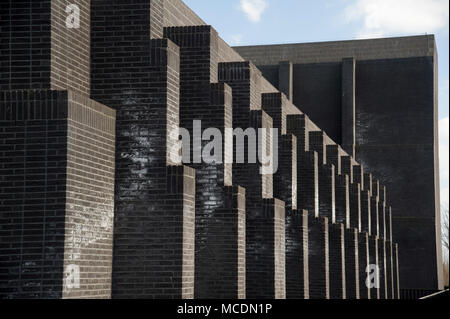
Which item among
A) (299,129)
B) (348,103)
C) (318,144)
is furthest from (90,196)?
(348,103)

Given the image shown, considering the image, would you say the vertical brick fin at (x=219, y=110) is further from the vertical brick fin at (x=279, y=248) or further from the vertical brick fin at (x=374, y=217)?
the vertical brick fin at (x=374, y=217)

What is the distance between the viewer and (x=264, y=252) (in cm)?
1711

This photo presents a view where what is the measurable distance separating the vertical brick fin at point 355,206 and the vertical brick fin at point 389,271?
7.24 metres

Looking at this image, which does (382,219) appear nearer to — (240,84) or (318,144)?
(318,144)

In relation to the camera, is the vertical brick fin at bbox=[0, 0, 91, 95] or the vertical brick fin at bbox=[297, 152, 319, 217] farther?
the vertical brick fin at bbox=[297, 152, 319, 217]

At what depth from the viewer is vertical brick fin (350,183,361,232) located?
31.0m

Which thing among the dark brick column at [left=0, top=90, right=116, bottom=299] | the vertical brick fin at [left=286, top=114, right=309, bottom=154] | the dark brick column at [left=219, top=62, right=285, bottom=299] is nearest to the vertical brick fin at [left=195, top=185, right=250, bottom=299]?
the dark brick column at [left=219, top=62, right=285, bottom=299]

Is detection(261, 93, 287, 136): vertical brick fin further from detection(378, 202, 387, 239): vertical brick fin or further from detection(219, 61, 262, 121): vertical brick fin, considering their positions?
detection(378, 202, 387, 239): vertical brick fin

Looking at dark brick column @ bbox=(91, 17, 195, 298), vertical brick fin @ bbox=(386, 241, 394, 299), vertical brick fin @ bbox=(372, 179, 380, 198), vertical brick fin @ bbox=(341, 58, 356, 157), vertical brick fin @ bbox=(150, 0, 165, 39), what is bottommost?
vertical brick fin @ bbox=(386, 241, 394, 299)

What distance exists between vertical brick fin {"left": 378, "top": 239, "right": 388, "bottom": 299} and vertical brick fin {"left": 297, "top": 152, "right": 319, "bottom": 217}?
13.8 m

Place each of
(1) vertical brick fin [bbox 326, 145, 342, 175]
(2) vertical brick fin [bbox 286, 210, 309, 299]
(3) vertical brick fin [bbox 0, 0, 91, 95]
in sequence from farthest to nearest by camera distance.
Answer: (1) vertical brick fin [bbox 326, 145, 342, 175], (2) vertical brick fin [bbox 286, 210, 309, 299], (3) vertical brick fin [bbox 0, 0, 91, 95]

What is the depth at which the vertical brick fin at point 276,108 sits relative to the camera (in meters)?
20.2

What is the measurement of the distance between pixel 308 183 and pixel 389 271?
55.9 feet
